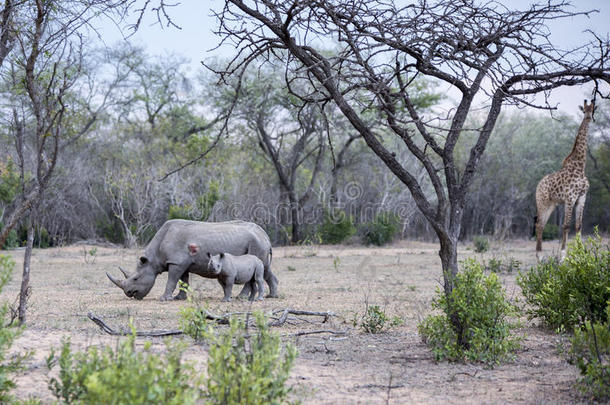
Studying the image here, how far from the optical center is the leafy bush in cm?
443

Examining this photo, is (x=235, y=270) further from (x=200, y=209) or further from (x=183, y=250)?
(x=200, y=209)

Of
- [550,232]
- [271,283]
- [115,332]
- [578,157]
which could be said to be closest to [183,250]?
[271,283]

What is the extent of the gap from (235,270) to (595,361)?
5765 millimetres

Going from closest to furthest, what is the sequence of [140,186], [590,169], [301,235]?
[140,186], [301,235], [590,169]

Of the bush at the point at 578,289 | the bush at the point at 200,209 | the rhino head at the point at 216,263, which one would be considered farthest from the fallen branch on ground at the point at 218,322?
the bush at the point at 200,209

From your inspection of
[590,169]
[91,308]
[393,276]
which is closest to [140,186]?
[393,276]

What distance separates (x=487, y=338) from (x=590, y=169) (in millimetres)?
30029

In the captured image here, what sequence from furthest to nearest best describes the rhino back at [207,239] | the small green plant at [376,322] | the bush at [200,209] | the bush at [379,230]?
the bush at [379,230]
the bush at [200,209]
the rhino back at [207,239]
the small green plant at [376,322]

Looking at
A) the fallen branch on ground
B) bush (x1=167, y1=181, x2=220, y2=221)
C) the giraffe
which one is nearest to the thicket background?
bush (x1=167, y1=181, x2=220, y2=221)

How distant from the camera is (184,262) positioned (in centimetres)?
986

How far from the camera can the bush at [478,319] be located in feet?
18.3

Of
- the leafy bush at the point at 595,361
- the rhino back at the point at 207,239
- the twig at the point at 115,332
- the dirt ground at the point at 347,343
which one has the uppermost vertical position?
the rhino back at the point at 207,239

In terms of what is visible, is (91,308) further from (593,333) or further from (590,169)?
(590,169)

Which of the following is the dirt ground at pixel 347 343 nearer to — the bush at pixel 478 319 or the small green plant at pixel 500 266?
the bush at pixel 478 319
